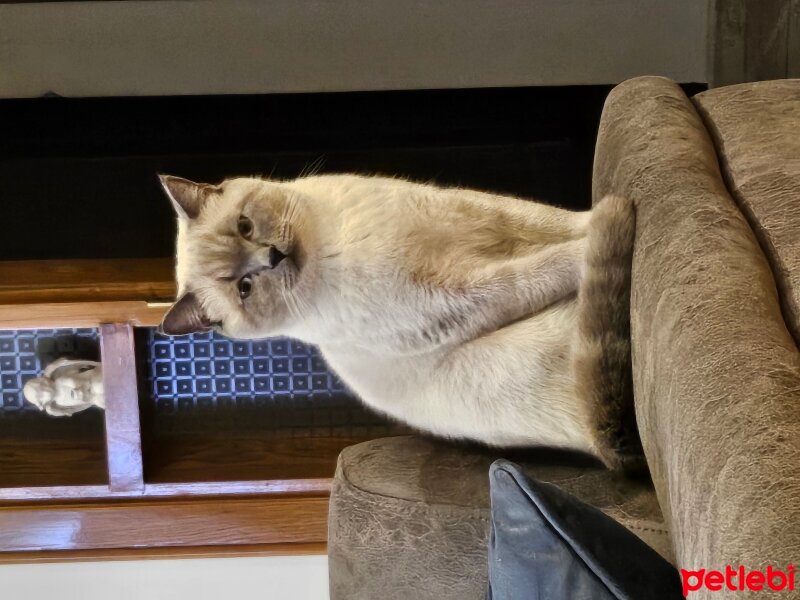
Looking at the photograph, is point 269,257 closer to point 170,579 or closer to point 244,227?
point 244,227

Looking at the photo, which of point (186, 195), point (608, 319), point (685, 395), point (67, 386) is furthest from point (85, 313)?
point (685, 395)

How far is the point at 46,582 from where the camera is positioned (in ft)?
6.07

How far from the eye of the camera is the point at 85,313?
1684 millimetres

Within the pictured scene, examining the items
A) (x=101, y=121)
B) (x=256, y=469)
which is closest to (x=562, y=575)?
(x=256, y=469)

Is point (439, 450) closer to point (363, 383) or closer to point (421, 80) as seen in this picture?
point (363, 383)

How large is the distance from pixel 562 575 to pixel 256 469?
114cm

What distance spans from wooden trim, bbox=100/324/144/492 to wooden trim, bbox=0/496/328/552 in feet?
0.22

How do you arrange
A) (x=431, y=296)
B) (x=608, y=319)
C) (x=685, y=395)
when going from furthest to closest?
1. (x=431, y=296)
2. (x=608, y=319)
3. (x=685, y=395)

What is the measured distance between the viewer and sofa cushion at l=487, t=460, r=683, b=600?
0.80m

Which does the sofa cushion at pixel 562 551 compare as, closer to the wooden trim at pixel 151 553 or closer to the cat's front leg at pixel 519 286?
the cat's front leg at pixel 519 286

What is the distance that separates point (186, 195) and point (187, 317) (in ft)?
0.63

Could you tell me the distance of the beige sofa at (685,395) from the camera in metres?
0.66

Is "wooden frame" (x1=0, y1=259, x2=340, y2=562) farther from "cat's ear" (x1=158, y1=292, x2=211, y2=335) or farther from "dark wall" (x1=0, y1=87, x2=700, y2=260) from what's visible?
"dark wall" (x1=0, y1=87, x2=700, y2=260)

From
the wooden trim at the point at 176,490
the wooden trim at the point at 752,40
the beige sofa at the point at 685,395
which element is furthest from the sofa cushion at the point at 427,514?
the wooden trim at the point at 752,40
